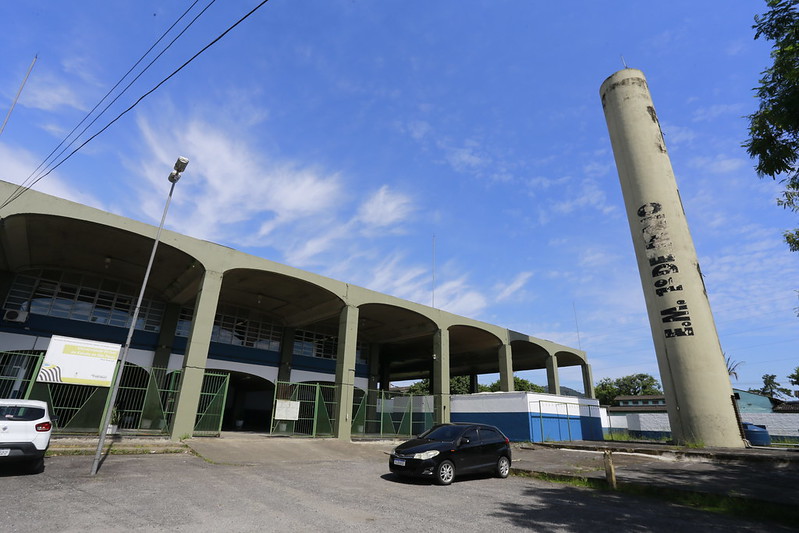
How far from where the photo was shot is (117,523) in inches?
227

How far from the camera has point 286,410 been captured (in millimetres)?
18625

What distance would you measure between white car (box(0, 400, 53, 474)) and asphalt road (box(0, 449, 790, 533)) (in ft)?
1.33

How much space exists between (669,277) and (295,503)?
22263 millimetres

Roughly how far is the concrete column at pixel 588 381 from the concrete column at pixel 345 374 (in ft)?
77.1

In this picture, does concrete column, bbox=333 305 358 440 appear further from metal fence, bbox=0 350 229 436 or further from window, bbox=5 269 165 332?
window, bbox=5 269 165 332

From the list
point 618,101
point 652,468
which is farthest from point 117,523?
point 618,101

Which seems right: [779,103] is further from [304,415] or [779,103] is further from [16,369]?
[16,369]

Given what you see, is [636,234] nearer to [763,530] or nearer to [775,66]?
[775,66]

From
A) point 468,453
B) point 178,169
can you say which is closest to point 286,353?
point 178,169

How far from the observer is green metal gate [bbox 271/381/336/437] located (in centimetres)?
1857

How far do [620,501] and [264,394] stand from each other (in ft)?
90.2

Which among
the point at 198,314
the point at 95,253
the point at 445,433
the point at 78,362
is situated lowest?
the point at 445,433

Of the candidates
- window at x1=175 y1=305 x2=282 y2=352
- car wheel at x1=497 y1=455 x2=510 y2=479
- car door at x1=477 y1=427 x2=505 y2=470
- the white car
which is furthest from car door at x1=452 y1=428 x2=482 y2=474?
window at x1=175 y1=305 x2=282 y2=352

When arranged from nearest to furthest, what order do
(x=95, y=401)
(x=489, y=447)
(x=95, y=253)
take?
1. (x=489, y=447)
2. (x=95, y=401)
3. (x=95, y=253)
